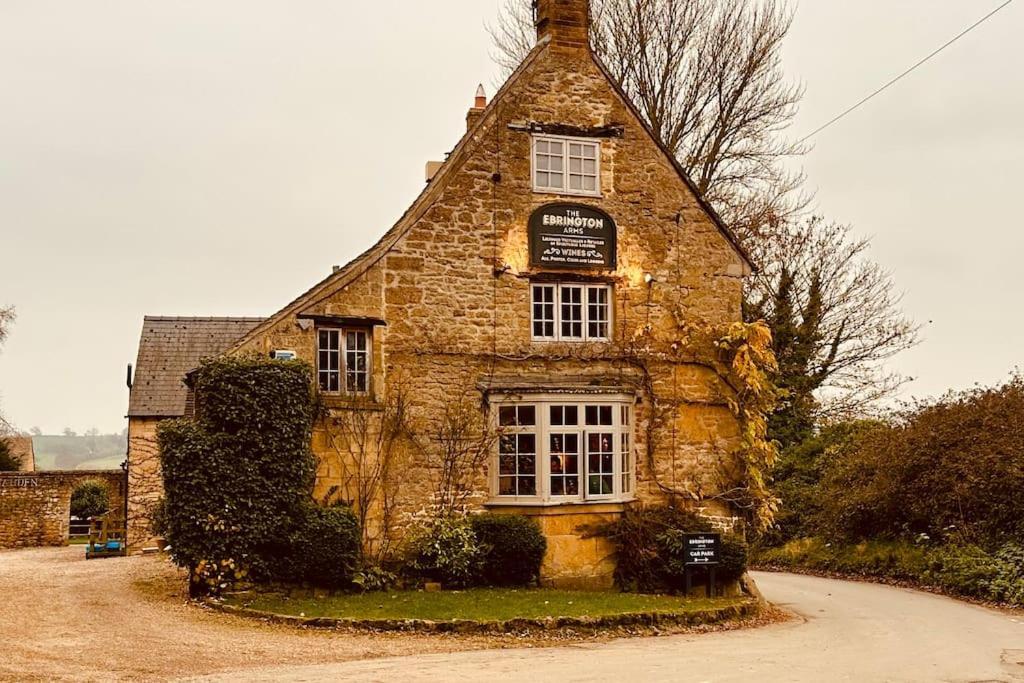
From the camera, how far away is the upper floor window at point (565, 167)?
20625 millimetres

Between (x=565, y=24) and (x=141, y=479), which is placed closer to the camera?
(x=565, y=24)

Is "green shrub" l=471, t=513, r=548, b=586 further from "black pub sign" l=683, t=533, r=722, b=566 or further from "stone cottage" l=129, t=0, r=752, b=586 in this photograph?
"black pub sign" l=683, t=533, r=722, b=566

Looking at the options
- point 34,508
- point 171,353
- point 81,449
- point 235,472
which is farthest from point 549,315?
point 81,449

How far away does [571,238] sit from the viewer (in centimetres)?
2052

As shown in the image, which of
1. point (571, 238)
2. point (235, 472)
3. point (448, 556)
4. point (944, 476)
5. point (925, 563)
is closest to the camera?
point (235, 472)

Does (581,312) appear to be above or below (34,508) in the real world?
above

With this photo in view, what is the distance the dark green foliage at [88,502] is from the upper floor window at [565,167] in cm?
2463

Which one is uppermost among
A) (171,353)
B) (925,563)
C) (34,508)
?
(171,353)

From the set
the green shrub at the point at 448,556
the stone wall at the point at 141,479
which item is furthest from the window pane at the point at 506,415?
the stone wall at the point at 141,479

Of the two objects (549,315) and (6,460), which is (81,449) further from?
(549,315)

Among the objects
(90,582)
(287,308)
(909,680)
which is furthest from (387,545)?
(909,680)

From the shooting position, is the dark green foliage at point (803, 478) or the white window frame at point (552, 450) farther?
the dark green foliage at point (803, 478)

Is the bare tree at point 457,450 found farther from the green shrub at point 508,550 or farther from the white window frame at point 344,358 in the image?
the white window frame at point 344,358

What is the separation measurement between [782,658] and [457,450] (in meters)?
6.97
